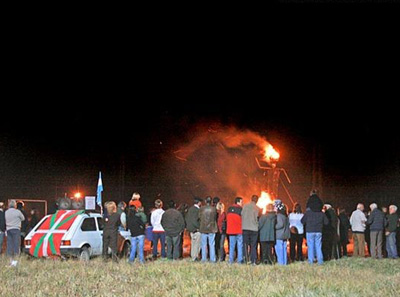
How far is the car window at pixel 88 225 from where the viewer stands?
659 inches

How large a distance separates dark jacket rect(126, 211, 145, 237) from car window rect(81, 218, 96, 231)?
4.29ft

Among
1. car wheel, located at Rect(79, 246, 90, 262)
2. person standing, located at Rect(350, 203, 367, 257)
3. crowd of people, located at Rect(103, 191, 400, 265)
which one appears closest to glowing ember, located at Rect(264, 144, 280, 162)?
person standing, located at Rect(350, 203, 367, 257)

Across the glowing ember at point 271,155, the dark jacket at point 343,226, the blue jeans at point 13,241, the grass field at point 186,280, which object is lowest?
the grass field at point 186,280

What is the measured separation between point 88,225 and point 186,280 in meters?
6.21

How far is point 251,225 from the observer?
1599 cm

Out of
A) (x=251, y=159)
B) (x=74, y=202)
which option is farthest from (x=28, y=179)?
(x=74, y=202)

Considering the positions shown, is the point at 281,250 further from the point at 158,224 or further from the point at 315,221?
the point at 158,224

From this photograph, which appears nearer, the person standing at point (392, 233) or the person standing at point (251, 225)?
the person standing at point (251, 225)

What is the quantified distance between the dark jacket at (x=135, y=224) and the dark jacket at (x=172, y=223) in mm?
692

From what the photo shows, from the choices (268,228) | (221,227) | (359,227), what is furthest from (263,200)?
(268,228)

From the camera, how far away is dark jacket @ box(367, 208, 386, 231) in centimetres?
1812

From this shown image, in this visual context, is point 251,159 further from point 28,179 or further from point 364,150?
point 364,150

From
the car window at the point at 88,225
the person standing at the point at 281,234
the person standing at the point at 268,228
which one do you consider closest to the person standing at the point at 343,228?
the person standing at the point at 281,234

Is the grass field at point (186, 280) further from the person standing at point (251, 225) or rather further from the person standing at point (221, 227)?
the person standing at point (221, 227)
